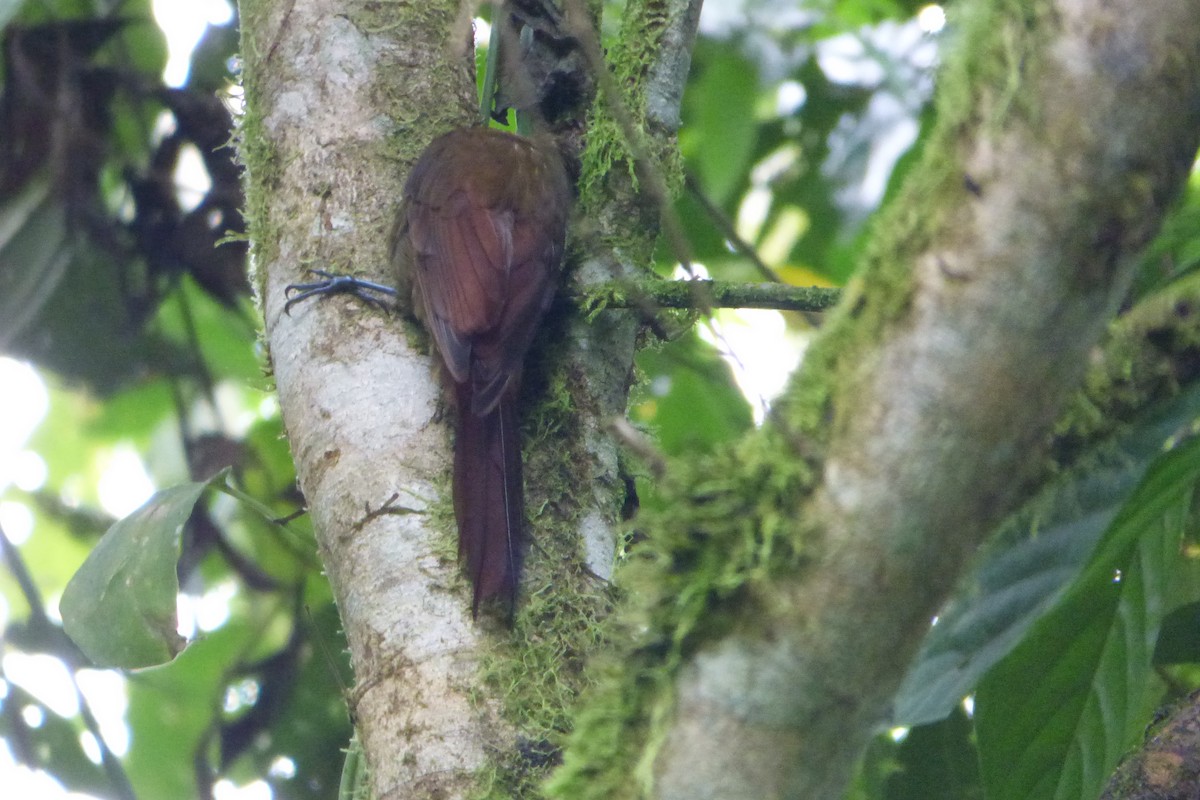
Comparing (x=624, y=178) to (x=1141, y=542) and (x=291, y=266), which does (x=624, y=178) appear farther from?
(x=1141, y=542)

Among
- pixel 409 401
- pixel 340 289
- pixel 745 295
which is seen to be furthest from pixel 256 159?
pixel 745 295

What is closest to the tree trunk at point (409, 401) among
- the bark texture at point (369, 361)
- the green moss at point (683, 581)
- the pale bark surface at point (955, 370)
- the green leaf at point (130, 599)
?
the bark texture at point (369, 361)

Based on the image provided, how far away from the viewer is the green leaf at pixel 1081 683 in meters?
1.68

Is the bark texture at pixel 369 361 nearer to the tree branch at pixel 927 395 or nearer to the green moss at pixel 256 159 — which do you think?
the green moss at pixel 256 159

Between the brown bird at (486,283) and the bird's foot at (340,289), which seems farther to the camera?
the bird's foot at (340,289)

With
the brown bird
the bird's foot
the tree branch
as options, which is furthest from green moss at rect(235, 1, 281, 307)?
the tree branch

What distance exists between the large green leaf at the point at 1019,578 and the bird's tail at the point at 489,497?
56cm

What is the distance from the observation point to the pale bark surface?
2.82ft

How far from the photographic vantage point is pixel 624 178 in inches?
90.0

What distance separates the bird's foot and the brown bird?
0.47ft

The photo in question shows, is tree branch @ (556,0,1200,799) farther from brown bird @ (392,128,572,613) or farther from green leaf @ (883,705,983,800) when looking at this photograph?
green leaf @ (883,705,983,800)

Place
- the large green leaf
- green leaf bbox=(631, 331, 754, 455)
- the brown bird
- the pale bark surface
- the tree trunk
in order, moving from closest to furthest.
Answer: the pale bark surface, the large green leaf, the tree trunk, the brown bird, green leaf bbox=(631, 331, 754, 455)

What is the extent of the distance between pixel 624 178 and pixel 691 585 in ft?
4.58

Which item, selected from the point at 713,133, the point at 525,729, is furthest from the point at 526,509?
the point at 713,133
